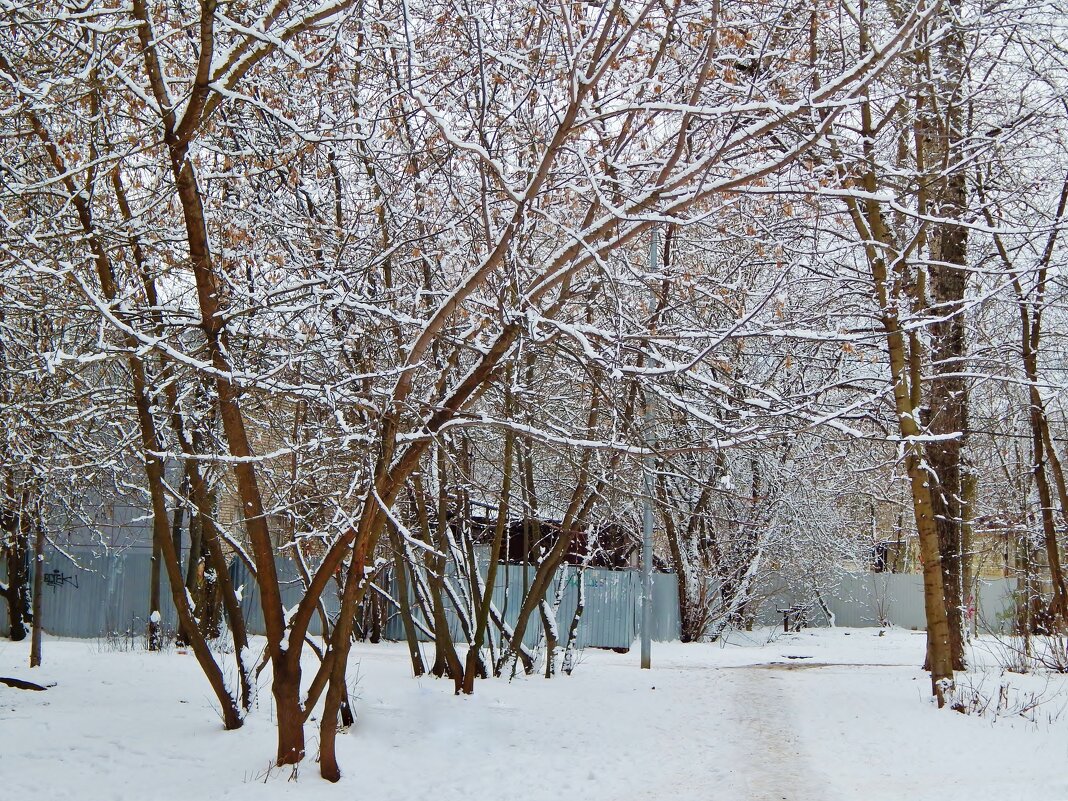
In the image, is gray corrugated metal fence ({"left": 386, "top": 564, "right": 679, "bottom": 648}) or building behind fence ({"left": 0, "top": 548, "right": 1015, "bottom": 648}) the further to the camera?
gray corrugated metal fence ({"left": 386, "top": 564, "right": 679, "bottom": 648})

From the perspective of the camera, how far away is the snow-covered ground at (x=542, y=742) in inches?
256

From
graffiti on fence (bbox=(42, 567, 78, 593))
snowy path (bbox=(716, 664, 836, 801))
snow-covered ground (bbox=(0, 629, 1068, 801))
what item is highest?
graffiti on fence (bbox=(42, 567, 78, 593))

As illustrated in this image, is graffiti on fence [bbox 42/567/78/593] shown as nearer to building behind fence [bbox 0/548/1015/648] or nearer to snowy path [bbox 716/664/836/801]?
building behind fence [bbox 0/548/1015/648]

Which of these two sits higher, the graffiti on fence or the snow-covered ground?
the graffiti on fence

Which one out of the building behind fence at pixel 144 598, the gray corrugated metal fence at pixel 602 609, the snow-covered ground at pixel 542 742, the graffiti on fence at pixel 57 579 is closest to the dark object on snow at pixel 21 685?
the snow-covered ground at pixel 542 742

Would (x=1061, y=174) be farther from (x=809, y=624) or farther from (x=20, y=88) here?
(x=809, y=624)

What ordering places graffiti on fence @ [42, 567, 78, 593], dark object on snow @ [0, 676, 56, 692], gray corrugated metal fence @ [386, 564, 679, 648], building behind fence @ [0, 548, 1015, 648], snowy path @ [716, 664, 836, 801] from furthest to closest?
1. gray corrugated metal fence @ [386, 564, 679, 648]
2. graffiti on fence @ [42, 567, 78, 593]
3. building behind fence @ [0, 548, 1015, 648]
4. dark object on snow @ [0, 676, 56, 692]
5. snowy path @ [716, 664, 836, 801]

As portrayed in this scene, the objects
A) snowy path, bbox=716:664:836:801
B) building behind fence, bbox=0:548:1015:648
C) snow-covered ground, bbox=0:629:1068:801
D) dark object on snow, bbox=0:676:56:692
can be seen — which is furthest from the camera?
building behind fence, bbox=0:548:1015:648

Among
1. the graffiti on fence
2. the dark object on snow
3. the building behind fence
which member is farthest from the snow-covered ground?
the graffiti on fence

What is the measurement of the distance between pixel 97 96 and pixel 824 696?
9.42 m

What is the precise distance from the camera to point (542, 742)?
827cm

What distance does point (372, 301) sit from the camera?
6727mm

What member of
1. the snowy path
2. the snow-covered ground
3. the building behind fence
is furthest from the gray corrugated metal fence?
the snow-covered ground

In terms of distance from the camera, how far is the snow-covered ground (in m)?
6.50
